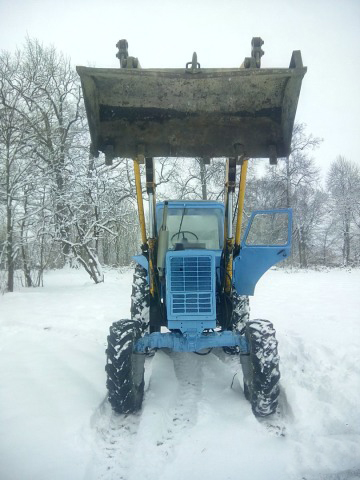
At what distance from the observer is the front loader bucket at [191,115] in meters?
3.37

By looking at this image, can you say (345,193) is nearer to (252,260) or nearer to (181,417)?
(252,260)

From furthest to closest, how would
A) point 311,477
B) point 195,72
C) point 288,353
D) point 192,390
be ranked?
point 288,353 → point 192,390 → point 195,72 → point 311,477

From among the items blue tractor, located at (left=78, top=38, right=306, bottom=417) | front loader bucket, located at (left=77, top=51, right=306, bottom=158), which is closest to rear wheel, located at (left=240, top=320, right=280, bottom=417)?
blue tractor, located at (left=78, top=38, right=306, bottom=417)

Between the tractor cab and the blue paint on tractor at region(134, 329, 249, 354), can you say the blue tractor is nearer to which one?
the blue paint on tractor at region(134, 329, 249, 354)

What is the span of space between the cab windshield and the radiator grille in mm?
1045

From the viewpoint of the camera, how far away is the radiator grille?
3.50 meters

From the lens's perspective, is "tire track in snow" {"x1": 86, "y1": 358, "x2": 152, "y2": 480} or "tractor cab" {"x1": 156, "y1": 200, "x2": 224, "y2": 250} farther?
"tractor cab" {"x1": 156, "y1": 200, "x2": 224, "y2": 250}

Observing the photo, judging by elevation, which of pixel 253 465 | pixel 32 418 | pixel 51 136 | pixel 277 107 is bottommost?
pixel 253 465

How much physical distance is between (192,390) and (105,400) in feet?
3.03

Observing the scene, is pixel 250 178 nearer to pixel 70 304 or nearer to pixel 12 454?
pixel 70 304

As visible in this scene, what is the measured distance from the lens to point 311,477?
2.41 metres

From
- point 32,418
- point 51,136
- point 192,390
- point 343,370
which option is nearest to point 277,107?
point 343,370

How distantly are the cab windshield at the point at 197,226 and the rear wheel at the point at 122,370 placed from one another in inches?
58.7

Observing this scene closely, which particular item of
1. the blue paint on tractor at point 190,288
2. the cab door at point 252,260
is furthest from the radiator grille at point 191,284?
the cab door at point 252,260
